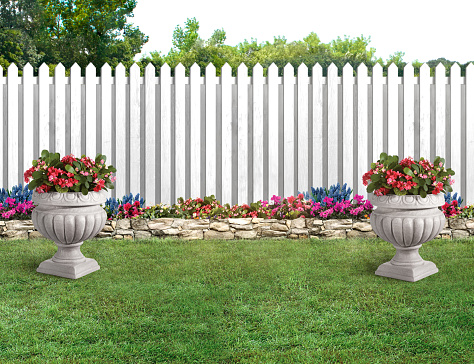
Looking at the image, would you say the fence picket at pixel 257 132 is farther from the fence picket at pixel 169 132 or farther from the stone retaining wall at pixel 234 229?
the fence picket at pixel 169 132

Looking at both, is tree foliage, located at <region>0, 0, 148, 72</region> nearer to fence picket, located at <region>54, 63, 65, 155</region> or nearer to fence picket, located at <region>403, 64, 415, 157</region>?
fence picket, located at <region>54, 63, 65, 155</region>

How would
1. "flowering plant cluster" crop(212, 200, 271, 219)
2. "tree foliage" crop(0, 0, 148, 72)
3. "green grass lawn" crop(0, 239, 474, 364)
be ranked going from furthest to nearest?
1. "tree foliage" crop(0, 0, 148, 72)
2. "flowering plant cluster" crop(212, 200, 271, 219)
3. "green grass lawn" crop(0, 239, 474, 364)

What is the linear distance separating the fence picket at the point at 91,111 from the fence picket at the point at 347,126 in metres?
3.22

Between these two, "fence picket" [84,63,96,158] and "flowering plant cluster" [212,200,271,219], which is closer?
"flowering plant cluster" [212,200,271,219]

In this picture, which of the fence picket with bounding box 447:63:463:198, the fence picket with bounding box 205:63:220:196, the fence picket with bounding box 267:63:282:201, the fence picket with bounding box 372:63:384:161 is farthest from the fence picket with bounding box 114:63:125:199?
the fence picket with bounding box 447:63:463:198

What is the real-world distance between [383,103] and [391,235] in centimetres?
263

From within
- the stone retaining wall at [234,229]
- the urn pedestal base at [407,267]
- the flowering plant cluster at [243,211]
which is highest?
the flowering plant cluster at [243,211]

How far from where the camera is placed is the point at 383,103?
6332 millimetres

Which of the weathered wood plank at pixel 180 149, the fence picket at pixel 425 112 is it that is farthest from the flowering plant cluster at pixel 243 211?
the fence picket at pixel 425 112

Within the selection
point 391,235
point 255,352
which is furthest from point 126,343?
point 391,235

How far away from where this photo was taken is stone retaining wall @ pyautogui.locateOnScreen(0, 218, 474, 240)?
5.66 m

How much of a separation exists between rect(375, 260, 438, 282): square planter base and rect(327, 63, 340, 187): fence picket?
213cm

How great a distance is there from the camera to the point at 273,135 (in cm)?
629

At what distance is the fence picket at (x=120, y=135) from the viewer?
6289 mm
